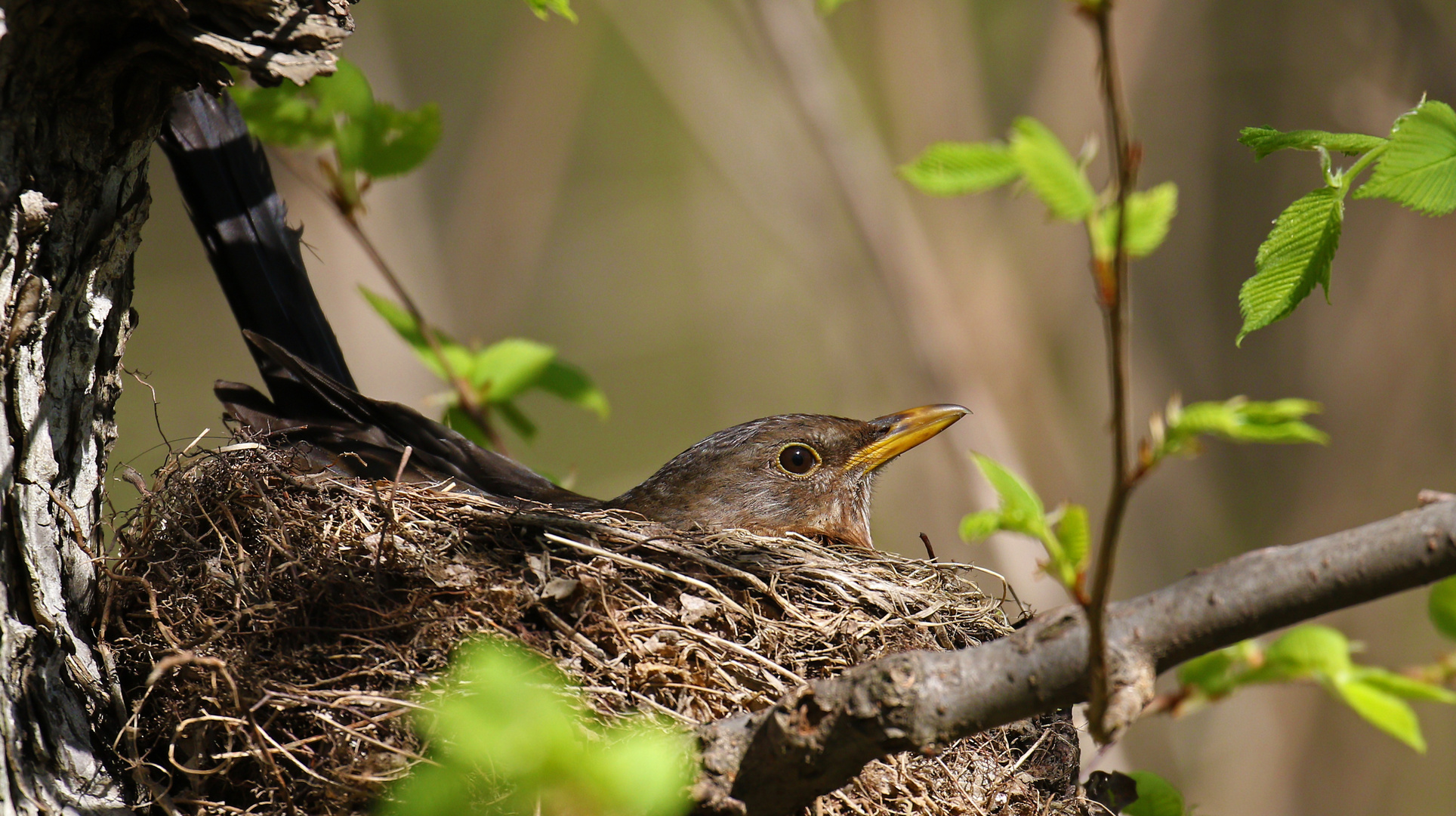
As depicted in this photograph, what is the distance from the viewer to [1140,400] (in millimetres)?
6785

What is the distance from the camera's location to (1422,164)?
1700 mm

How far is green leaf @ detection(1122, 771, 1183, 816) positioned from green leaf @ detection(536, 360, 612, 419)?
191 cm

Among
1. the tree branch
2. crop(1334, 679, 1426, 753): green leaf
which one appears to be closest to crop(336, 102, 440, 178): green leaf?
the tree branch

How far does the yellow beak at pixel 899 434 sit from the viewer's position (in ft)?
12.7

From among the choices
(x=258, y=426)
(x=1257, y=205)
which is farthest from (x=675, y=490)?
(x=1257, y=205)

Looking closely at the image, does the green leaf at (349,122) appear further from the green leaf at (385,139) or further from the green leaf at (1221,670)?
the green leaf at (1221,670)

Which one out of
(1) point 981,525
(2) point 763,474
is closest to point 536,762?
(1) point 981,525

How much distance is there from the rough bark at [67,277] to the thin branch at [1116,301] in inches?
59.4

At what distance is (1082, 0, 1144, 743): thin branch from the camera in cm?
110

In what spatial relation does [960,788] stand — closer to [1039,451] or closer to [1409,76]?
[1039,451]

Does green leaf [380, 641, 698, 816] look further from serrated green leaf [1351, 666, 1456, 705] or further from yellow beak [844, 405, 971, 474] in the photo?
yellow beak [844, 405, 971, 474]

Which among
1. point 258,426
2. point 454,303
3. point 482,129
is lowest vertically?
point 258,426

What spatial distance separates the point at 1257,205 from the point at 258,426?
22.6 feet

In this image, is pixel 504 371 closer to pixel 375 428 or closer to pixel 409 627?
pixel 375 428
